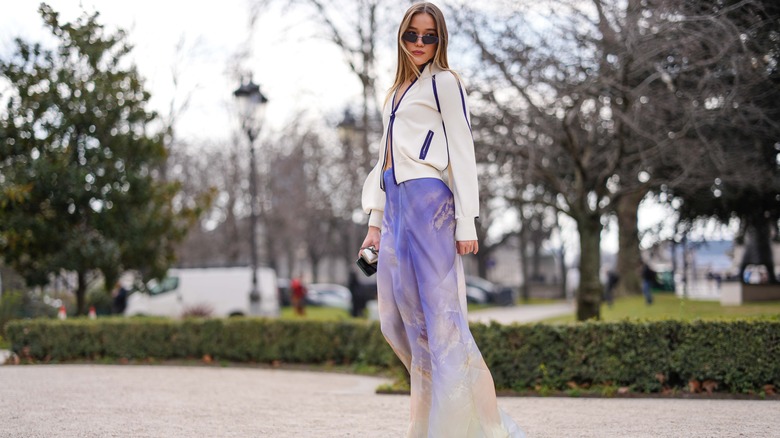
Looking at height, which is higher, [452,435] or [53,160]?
[53,160]

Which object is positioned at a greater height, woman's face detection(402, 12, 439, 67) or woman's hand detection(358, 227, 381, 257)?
woman's face detection(402, 12, 439, 67)

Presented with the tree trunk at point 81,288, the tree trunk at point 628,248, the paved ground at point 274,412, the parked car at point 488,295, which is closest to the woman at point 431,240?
the paved ground at point 274,412

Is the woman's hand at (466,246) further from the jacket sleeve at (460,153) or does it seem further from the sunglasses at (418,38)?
the sunglasses at (418,38)

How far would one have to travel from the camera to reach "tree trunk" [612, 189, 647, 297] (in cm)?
2798

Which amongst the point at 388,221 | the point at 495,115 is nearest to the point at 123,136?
the point at 495,115

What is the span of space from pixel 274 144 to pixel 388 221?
42.4 meters

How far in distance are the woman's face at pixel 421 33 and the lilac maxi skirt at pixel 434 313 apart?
0.73 m

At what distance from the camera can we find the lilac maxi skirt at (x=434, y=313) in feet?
15.5

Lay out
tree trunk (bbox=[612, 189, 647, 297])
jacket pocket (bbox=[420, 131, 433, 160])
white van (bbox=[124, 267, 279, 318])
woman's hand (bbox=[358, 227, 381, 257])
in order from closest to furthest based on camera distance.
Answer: jacket pocket (bbox=[420, 131, 433, 160]) → woman's hand (bbox=[358, 227, 381, 257]) → white van (bbox=[124, 267, 279, 318]) → tree trunk (bbox=[612, 189, 647, 297])

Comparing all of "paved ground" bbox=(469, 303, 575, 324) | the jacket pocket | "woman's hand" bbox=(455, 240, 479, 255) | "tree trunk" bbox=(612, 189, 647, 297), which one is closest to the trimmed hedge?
"woman's hand" bbox=(455, 240, 479, 255)

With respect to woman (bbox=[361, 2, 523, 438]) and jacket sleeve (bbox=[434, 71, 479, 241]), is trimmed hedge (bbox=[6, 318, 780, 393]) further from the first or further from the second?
jacket sleeve (bbox=[434, 71, 479, 241])

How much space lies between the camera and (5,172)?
15.4 metres

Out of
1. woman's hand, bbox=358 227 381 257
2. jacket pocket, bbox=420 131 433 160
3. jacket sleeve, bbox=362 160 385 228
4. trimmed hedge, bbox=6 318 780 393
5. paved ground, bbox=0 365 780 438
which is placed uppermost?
jacket pocket, bbox=420 131 433 160

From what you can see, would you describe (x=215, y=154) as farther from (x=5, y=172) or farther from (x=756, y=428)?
(x=756, y=428)
